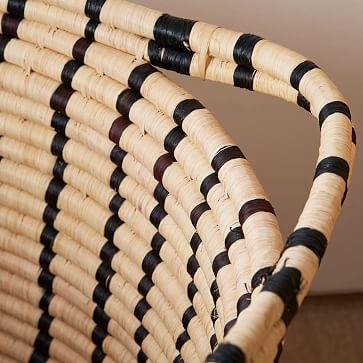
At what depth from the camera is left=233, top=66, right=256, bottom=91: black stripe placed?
2.16 feet

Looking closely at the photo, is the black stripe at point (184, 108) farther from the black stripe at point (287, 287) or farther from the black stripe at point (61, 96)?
the black stripe at point (287, 287)

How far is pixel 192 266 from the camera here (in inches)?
27.0

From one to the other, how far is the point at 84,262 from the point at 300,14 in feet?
1.09

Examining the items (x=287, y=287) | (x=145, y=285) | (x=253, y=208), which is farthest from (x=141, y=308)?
(x=287, y=287)

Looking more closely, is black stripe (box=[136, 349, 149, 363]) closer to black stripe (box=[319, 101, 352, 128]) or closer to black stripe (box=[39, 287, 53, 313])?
black stripe (box=[39, 287, 53, 313])

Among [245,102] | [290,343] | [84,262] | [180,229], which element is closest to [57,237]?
[84,262]

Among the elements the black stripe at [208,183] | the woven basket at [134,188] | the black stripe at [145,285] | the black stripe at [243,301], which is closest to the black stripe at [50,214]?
the woven basket at [134,188]

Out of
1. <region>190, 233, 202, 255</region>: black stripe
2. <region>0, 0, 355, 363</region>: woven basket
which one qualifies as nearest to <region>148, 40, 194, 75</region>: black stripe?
<region>0, 0, 355, 363</region>: woven basket

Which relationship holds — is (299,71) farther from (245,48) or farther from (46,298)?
(46,298)

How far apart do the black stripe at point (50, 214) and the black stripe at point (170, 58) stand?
0.58 ft

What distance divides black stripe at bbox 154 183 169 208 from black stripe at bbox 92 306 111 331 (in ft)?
0.45

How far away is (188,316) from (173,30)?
0.60 ft

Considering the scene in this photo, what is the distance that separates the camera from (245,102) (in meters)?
1.05

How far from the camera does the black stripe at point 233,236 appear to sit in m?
0.59
